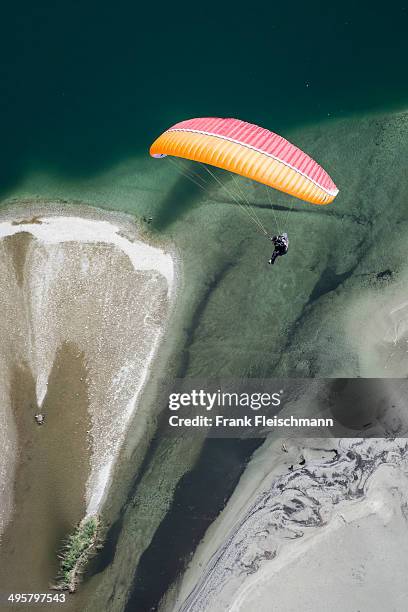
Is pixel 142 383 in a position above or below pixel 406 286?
below

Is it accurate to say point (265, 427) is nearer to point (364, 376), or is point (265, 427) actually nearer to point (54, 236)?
point (364, 376)

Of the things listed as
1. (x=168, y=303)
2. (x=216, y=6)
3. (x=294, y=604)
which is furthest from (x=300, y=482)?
(x=216, y=6)

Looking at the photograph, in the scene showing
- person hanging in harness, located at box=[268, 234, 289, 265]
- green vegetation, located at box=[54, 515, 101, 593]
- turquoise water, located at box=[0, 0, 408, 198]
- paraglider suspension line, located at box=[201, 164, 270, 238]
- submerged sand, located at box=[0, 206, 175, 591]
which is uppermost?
turquoise water, located at box=[0, 0, 408, 198]

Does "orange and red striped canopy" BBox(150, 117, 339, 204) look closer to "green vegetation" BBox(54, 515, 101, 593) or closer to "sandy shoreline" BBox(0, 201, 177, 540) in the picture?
"sandy shoreline" BBox(0, 201, 177, 540)

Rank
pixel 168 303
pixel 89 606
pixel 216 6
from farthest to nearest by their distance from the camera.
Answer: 1. pixel 216 6
2. pixel 168 303
3. pixel 89 606

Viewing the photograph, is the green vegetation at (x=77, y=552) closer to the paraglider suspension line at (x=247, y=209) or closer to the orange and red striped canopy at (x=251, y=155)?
the paraglider suspension line at (x=247, y=209)

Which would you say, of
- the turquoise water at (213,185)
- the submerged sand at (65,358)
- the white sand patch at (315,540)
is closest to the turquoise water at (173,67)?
the turquoise water at (213,185)

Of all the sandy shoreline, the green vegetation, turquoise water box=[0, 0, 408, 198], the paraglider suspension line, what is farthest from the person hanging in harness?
the green vegetation
